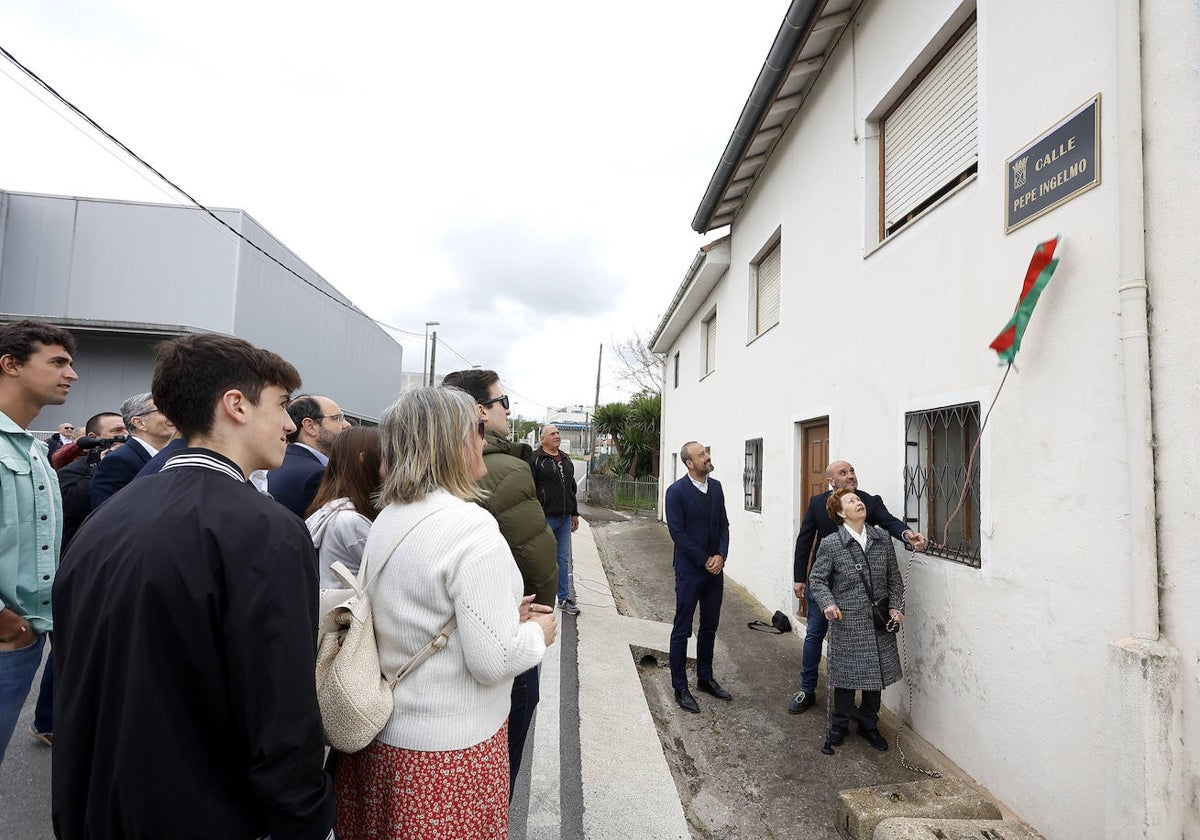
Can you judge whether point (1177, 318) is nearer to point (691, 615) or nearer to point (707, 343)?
point (691, 615)

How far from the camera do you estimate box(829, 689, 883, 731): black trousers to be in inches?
158

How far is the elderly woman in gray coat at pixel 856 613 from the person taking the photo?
392 centimetres

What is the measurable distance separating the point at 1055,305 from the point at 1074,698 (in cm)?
178

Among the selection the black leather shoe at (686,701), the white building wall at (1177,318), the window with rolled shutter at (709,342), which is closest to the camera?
the white building wall at (1177,318)

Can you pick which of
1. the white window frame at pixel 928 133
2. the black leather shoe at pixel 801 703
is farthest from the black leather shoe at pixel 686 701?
the white window frame at pixel 928 133

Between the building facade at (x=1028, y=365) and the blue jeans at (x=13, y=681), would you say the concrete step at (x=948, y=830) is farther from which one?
the blue jeans at (x=13, y=681)

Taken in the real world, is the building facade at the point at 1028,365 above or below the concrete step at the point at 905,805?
above

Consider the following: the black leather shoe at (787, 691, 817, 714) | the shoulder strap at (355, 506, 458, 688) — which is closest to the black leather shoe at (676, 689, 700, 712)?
the black leather shoe at (787, 691, 817, 714)

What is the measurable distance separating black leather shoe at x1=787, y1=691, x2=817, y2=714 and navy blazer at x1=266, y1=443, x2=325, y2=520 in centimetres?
348

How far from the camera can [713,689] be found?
474 cm

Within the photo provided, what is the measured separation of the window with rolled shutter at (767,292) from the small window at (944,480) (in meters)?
3.06

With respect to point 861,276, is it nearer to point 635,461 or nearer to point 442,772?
point 442,772

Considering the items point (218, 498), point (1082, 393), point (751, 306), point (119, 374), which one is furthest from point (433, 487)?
point (119, 374)

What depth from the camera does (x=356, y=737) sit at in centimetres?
165
